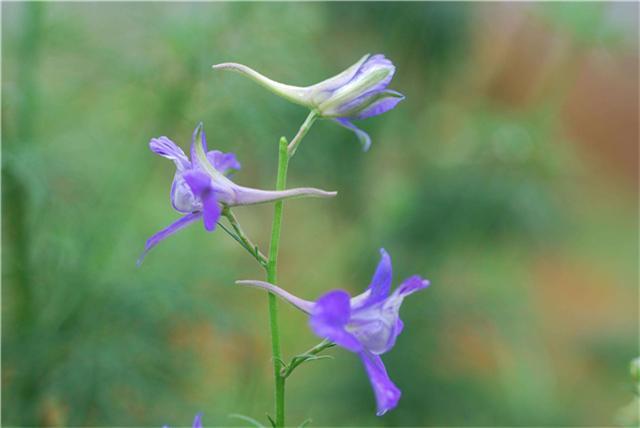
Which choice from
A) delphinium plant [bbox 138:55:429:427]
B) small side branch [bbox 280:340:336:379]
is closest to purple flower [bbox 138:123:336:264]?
delphinium plant [bbox 138:55:429:427]

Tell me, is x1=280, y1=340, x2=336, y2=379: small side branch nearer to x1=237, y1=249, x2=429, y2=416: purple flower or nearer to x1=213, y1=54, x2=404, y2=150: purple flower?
x1=237, y1=249, x2=429, y2=416: purple flower

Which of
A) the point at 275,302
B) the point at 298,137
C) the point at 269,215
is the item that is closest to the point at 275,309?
the point at 275,302

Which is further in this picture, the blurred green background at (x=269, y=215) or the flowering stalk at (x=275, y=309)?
the blurred green background at (x=269, y=215)

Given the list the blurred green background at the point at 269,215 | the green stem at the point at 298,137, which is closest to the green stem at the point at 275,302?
the green stem at the point at 298,137

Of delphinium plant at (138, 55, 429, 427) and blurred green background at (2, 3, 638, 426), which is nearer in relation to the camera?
delphinium plant at (138, 55, 429, 427)

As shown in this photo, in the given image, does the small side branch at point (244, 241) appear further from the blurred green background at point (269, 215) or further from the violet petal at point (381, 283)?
the blurred green background at point (269, 215)

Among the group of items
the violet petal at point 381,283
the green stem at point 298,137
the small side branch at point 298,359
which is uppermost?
the green stem at point 298,137

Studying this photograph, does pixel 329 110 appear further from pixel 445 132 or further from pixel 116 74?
pixel 445 132
